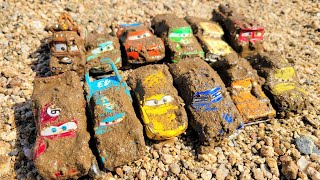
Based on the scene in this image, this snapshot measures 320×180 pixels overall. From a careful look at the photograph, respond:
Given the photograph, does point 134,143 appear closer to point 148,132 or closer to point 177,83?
point 148,132

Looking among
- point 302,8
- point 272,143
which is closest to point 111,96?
point 272,143

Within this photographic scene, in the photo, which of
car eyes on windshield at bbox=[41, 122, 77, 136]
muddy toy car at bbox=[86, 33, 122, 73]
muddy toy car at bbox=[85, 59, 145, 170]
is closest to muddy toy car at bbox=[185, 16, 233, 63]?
muddy toy car at bbox=[86, 33, 122, 73]

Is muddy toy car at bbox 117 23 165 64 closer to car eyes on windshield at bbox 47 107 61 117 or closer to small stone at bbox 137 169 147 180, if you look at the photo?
car eyes on windshield at bbox 47 107 61 117

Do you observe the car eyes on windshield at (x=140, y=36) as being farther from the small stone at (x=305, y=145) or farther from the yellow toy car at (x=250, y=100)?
the small stone at (x=305, y=145)

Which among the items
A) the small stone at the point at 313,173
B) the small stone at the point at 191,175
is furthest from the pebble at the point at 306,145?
the small stone at the point at 191,175

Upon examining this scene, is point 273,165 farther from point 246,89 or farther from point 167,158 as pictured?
point 167,158

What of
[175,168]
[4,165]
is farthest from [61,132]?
[175,168]
